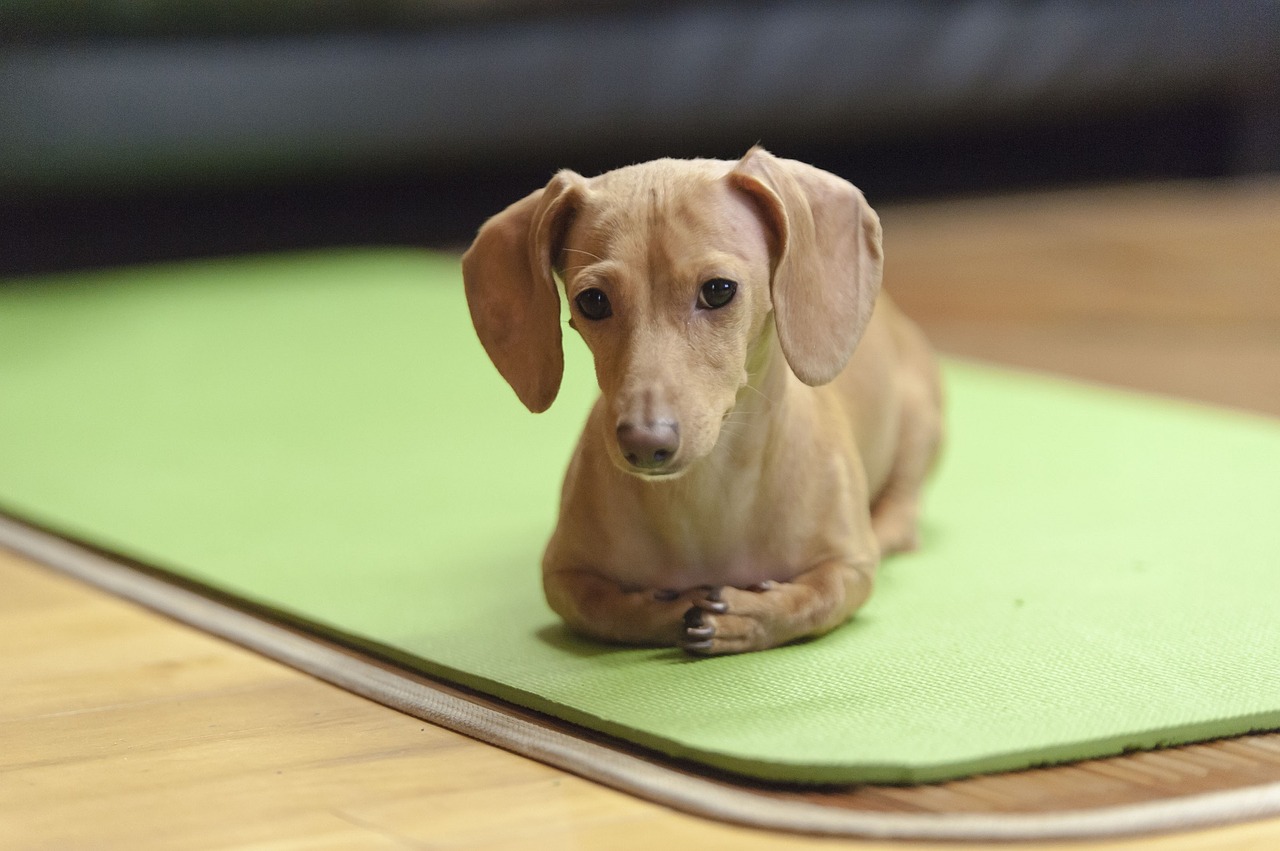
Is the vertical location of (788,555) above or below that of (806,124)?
below

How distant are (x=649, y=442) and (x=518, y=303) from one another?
241 millimetres

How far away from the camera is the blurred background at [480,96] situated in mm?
3654

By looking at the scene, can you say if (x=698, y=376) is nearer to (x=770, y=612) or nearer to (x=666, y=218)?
(x=666, y=218)

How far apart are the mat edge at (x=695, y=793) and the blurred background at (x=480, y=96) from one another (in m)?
2.30

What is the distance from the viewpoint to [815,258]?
1.39 metres

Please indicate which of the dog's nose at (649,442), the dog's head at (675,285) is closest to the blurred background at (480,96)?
the dog's head at (675,285)

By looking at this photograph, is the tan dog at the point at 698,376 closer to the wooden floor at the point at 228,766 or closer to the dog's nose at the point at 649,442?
the dog's nose at the point at 649,442

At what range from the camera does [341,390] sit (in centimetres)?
279

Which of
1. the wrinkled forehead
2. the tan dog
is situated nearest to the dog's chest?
the tan dog

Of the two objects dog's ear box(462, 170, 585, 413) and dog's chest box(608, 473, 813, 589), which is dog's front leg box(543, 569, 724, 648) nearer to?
dog's chest box(608, 473, 813, 589)

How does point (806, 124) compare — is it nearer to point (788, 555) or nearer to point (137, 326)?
point (137, 326)

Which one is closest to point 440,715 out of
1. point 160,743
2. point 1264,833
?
point 160,743

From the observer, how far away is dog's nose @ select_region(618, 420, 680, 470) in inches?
49.4

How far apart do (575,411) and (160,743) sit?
4.40 feet
